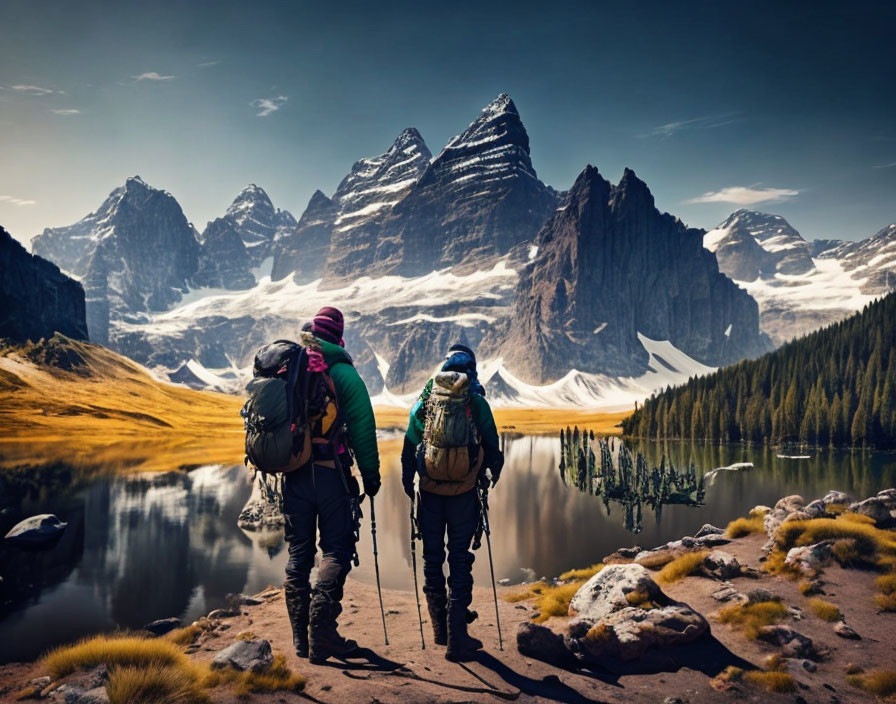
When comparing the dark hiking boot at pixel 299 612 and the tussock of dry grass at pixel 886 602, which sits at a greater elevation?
the dark hiking boot at pixel 299 612

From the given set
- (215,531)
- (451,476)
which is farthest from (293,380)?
(215,531)

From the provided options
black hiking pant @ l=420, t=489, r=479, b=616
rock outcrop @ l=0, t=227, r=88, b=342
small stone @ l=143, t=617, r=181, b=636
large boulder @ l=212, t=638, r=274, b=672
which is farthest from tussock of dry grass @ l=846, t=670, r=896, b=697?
rock outcrop @ l=0, t=227, r=88, b=342

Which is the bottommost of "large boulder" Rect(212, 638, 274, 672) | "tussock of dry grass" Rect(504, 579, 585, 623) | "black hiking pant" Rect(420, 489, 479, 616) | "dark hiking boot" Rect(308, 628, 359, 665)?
"tussock of dry grass" Rect(504, 579, 585, 623)

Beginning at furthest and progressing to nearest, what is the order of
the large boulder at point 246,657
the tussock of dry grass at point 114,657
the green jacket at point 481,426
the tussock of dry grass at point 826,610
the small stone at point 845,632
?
the tussock of dry grass at point 826,610
the small stone at point 845,632
the green jacket at point 481,426
the large boulder at point 246,657
the tussock of dry grass at point 114,657

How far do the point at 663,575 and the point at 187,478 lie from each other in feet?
152

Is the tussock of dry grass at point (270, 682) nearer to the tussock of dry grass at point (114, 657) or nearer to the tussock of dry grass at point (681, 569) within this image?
the tussock of dry grass at point (114, 657)

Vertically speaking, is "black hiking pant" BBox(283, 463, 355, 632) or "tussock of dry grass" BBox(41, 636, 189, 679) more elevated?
"black hiking pant" BBox(283, 463, 355, 632)

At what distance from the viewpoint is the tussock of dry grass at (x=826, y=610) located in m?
10.8

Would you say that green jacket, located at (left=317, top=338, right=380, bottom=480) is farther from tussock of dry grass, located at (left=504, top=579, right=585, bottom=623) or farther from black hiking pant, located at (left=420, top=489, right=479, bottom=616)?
tussock of dry grass, located at (left=504, top=579, right=585, bottom=623)

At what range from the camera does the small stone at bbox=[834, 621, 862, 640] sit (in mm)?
10023

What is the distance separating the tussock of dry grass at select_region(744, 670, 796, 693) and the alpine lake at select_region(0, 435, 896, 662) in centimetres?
1213

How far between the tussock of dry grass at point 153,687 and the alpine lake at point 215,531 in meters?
7.80

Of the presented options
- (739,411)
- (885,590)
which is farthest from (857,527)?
(739,411)

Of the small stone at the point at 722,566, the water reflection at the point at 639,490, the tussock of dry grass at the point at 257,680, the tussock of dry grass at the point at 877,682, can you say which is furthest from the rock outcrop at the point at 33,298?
the tussock of dry grass at the point at 877,682
